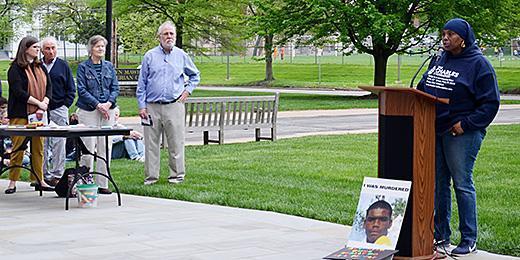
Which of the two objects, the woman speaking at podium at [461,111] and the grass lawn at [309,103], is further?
the grass lawn at [309,103]

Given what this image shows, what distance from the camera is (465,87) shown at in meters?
7.95

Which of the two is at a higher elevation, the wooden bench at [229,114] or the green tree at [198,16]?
Result: the green tree at [198,16]

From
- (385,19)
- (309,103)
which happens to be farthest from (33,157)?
(385,19)

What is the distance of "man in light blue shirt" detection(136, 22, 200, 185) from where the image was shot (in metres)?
12.9

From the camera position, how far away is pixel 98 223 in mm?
10086

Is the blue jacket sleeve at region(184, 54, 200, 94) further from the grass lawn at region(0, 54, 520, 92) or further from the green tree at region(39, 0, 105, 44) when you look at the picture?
the green tree at region(39, 0, 105, 44)

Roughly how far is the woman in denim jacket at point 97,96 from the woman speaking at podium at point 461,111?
16.8ft

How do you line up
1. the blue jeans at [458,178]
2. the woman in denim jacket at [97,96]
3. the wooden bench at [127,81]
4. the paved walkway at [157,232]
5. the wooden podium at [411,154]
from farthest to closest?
the wooden bench at [127,81], the woman in denim jacket at [97,96], the paved walkway at [157,232], the blue jeans at [458,178], the wooden podium at [411,154]

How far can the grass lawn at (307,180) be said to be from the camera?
1042 cm

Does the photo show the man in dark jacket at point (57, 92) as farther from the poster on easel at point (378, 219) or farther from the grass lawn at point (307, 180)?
the poster on easel at point (378, 219)

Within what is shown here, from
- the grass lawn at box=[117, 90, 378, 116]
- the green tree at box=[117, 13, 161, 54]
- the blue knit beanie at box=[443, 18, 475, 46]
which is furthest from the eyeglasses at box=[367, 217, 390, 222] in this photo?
the green tree at box=[117, 13, 161, 54]

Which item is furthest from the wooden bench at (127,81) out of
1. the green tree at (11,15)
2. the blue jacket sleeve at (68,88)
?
the green tree at (11,15)

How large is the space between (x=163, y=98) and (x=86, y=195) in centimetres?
215

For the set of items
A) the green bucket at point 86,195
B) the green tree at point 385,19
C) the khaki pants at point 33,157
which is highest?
the green tree at point 385,19
